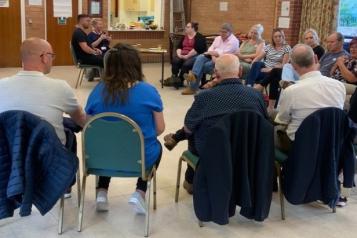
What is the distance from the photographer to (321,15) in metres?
7.48

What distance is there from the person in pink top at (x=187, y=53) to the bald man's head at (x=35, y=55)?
4.69 metres

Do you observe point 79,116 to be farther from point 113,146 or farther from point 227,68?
point 227,68

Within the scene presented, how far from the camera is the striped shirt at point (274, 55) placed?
5.88m

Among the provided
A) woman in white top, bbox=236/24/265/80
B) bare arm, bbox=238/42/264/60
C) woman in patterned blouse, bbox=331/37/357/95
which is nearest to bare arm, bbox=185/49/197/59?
woman in white top, bbox=236/24/265/80

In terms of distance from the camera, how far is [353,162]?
113 inches

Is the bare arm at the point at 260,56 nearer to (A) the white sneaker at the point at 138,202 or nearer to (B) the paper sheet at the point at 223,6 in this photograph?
(B) the paper sheet at the point at 223,6

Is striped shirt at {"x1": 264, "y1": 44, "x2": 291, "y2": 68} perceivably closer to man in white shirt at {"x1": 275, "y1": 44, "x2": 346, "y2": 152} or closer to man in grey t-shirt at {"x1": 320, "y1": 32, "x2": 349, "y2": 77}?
man in grey t-shirt at {"x1": 320, "y1": 32, "x2": 349, "y2": 77}

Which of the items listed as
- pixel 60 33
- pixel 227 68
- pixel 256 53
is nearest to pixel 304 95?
pixel 227 68

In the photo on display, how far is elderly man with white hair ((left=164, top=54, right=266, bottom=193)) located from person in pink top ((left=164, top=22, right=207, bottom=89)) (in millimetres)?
4536

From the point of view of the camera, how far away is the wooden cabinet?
35.6ft

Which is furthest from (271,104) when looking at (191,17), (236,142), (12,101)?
(191,17)

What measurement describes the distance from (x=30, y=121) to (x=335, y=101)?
1.81m

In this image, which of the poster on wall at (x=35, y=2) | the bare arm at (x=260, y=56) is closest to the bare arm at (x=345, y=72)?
the bare arm at (x=260, y=56)

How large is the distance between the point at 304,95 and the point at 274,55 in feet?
10.6
